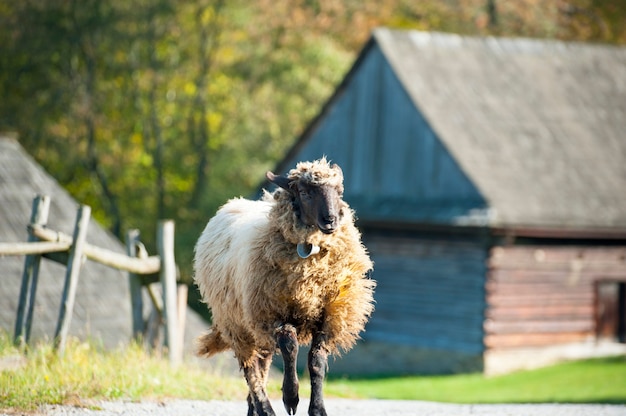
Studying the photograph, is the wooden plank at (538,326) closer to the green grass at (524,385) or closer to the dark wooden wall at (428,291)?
the dark wooden wall at (428,291)

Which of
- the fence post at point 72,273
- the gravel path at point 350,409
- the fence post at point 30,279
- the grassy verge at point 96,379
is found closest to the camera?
the gravel path at point 350,409

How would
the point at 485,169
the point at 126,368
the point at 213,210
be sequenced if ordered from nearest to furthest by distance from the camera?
1. the point at 126,368
2. the point at 485,169
3. the point at 213,210

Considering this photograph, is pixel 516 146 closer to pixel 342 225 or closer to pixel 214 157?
pixel 214 157

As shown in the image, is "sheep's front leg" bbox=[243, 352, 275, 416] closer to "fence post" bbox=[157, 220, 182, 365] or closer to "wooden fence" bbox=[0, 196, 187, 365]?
"wooden fence" bbox=[0, 196, 187, 365]

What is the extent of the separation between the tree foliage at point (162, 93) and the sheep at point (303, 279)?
73.4 ft

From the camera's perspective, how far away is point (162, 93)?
117 ft

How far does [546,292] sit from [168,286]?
11.7m

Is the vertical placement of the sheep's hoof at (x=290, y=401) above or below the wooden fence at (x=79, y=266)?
below

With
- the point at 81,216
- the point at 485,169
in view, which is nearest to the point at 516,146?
the point at 485,169

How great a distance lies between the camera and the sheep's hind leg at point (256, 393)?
9.23m

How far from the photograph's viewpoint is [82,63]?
34062mm

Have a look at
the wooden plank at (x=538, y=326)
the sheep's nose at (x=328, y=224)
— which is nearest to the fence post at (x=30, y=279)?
the sheep's nose at (x=328, y=224)

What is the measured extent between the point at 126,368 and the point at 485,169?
13416mm

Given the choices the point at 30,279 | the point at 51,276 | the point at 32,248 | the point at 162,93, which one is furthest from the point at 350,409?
the point at 162,93
